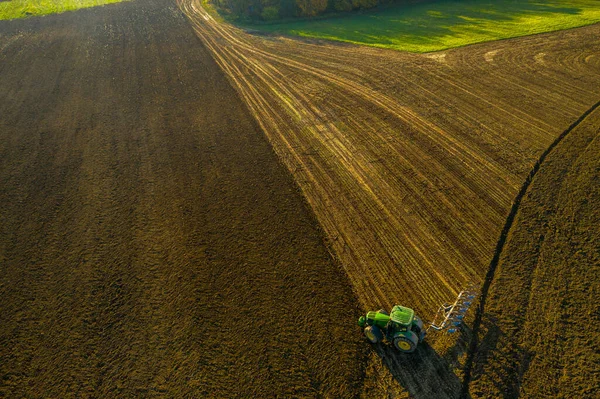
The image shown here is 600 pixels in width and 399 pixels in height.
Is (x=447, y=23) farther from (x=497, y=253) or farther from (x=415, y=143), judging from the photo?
(x=497, y=253)

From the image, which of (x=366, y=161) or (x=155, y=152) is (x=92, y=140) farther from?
(x=366, y=161)

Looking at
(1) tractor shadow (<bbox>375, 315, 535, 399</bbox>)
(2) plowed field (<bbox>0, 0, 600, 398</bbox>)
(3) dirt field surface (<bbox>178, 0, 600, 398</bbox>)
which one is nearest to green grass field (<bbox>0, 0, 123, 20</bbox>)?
(2) plowed field (<bbox>0, 0, 600, 398</bbox>)

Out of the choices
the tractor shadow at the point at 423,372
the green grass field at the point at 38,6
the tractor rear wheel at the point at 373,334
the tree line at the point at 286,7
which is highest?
the green grass field at the point at 38,6

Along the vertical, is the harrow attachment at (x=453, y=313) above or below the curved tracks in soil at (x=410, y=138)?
below

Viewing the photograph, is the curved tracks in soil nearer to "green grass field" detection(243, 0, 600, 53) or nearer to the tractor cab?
the tractor cab

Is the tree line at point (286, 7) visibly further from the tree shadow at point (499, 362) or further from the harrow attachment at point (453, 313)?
the tree shadow at point (499, 362)

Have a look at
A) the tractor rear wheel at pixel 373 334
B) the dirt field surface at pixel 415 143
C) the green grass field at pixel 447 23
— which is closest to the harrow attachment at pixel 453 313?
the dirt field surface at pixel 415 143
